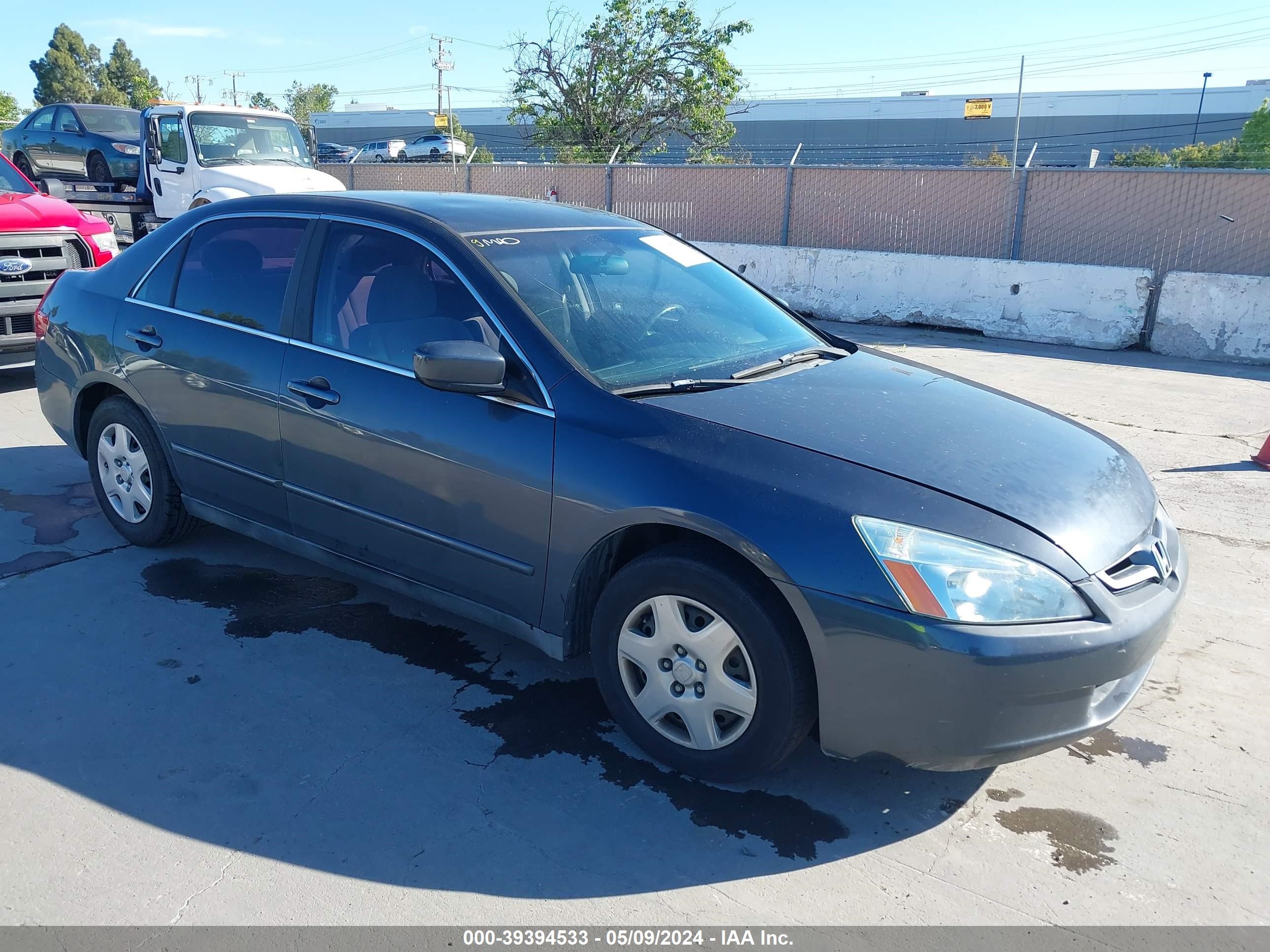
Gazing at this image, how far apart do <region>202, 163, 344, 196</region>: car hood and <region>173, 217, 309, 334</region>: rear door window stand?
9999 mm

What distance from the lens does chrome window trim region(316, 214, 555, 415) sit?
3.25m

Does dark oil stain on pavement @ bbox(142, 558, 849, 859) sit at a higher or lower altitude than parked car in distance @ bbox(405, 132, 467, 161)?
lower

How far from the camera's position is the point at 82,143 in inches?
713

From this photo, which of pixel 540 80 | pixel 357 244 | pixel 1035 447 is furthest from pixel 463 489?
pixel 540 80

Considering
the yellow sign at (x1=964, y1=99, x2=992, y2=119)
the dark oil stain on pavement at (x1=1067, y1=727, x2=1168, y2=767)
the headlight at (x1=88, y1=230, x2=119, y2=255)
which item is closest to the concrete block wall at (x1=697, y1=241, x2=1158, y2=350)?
the headlight at (x1=88, y1=230, x2=119, y2=255)

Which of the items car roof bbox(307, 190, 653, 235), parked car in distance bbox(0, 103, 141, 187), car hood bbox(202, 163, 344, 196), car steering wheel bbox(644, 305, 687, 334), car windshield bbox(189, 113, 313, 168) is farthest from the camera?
parked car in distance bbox(0, 103, 141, 187)

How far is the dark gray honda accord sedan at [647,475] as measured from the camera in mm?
2658

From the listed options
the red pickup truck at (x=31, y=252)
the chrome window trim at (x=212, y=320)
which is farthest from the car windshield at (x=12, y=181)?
the chrome window trim at (x=212, y=320)

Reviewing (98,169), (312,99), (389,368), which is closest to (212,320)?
(389,368)

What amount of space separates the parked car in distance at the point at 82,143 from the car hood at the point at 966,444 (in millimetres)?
17562

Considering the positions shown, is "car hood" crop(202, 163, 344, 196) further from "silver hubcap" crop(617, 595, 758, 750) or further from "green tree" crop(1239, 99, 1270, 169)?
"green tree" crop(1239, 99, 1270, 169)

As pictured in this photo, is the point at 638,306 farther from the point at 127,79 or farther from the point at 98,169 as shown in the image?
the point at 127,79

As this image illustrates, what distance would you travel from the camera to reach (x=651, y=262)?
13.5ft

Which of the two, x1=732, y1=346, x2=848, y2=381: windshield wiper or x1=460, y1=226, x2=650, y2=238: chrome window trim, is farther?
x1=460, y1=226, x2=650, y2=238: chrome window trim
